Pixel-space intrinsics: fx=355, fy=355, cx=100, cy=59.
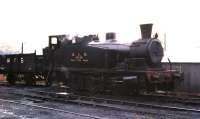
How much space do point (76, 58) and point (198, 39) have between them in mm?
20140

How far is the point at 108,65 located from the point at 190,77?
14.0 ft

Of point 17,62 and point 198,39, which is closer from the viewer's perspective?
point 17,62

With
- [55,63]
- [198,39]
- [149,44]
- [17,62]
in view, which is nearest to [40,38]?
[198,39]

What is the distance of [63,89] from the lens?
61.9ft

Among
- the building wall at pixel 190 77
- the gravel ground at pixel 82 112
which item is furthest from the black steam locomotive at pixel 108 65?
the gravel ground at pixel 82 112

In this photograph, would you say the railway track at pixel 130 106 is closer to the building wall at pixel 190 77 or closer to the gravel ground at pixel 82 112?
the gravel ground at pixel 82 112

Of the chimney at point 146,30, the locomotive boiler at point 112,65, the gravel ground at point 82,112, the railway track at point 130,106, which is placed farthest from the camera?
the chimney at point 146,30

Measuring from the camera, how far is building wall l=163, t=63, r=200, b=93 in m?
17.2

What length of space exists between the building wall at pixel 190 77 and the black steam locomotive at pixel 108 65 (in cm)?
182

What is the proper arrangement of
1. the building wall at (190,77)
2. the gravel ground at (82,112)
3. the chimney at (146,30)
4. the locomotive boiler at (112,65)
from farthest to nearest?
1. the building wall at (190,77)
2. the chimney at (146,30)
3. the locomotive boiler at (112,65)
4. the gravel ground at (82,112)

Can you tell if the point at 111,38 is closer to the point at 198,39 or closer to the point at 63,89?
the point at 63,89

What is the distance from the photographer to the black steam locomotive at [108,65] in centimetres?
1513

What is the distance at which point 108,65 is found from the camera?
16328 mm

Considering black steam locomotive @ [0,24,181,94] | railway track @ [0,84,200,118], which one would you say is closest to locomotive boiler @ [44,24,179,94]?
black steam locomotive @ [0,24,181,94]
